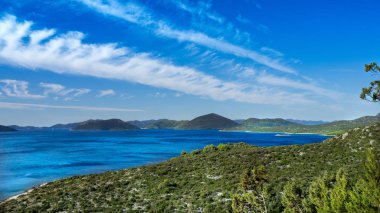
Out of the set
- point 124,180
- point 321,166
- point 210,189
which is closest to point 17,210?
point 124,180

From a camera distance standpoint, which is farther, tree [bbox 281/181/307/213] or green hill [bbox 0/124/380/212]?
green hill [bbox 0/124/380/212]

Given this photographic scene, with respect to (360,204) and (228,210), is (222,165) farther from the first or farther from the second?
(360,204)

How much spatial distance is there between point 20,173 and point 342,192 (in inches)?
3789

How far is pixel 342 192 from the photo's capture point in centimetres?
2508

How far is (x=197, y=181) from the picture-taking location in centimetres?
4816

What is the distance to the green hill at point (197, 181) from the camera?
130 feet

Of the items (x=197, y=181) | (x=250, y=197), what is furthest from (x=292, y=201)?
(x=197, y=181)

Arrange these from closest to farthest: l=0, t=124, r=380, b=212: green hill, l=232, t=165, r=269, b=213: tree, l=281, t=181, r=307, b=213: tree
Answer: l=281, t=181, r=307, b=213: tree → l=232, t=165, r=269, b=213: tree → l=0, t=124, r=380, b=212: green hill

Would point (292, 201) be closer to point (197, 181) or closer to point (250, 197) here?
point (250, 197)

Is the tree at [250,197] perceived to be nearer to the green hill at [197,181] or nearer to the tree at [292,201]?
the green hill at [197,181]

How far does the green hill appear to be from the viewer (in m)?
39.5

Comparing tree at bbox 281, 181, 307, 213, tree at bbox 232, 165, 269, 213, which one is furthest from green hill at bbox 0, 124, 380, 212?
tree at bbox 281, 181, 307, 213

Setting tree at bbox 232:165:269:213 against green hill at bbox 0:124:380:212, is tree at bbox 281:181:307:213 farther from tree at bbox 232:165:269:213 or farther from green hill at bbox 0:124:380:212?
green hill at bbox 0:124:380:212

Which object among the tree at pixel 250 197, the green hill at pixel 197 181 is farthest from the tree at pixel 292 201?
the green hill at pixel 197 181
